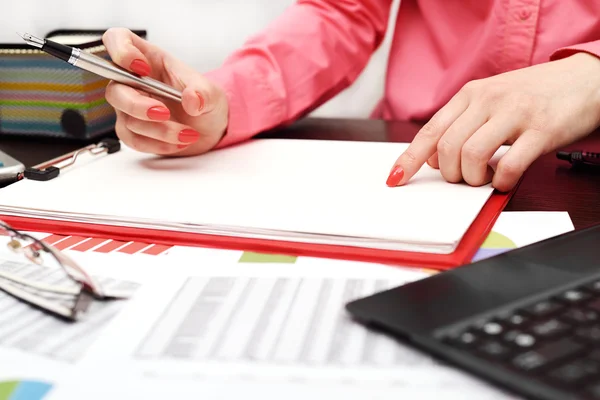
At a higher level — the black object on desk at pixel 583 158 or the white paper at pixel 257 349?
the white paper at pixel 257 349

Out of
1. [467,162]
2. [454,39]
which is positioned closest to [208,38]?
[454,39]

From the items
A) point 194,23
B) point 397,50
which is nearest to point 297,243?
point 397,50

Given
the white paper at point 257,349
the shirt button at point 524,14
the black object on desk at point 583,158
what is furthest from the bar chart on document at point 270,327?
the shirt button at point 524,14

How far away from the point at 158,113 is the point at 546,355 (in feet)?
1.45

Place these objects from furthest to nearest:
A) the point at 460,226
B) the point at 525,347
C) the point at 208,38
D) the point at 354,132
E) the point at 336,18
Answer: the point at 208,38 → the point at 336,18 → the point at 354,132 → the point at 460,226 → the point at 525,347

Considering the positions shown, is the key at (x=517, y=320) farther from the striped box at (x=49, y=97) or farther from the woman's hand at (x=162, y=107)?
the striped box at (x=49, y=97)

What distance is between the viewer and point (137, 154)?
703mm

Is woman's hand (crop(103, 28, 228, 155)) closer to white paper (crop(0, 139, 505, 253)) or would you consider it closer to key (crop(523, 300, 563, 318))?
white paper (crop(0, 139, 505, 253))

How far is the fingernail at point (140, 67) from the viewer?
615 millimetres

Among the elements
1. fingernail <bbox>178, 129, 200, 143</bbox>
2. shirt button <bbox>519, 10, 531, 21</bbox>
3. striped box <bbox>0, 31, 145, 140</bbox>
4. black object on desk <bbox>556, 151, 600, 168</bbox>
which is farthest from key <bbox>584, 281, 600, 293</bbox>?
striped box <bbox>0, 31, 145, 140</bbox>

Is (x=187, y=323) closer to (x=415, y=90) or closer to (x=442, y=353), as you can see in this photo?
(x=442, y=353)

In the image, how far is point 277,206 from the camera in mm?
494

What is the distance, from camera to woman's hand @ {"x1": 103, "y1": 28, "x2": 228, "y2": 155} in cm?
61

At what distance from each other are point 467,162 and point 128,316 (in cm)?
31
